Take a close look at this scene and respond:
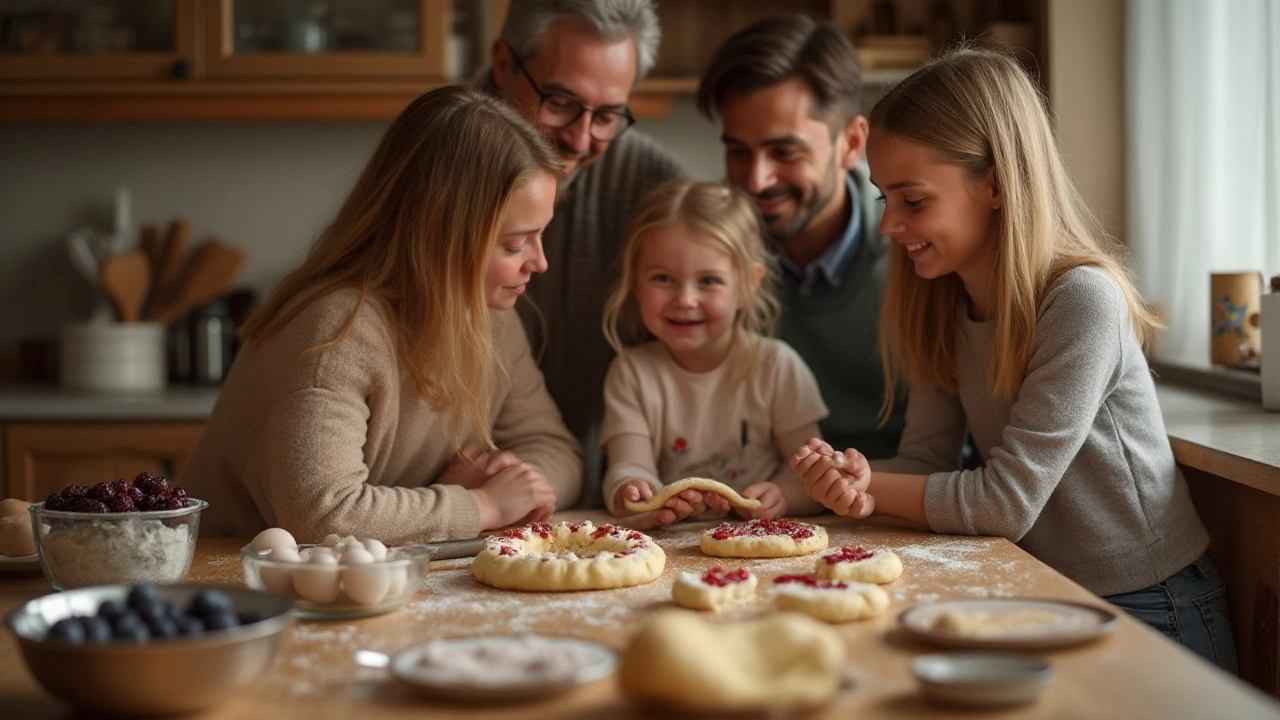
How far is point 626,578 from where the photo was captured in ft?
4.35

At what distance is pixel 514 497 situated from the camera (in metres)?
1.72

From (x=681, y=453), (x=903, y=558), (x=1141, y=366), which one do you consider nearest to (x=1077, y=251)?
(x=1141, y=366)

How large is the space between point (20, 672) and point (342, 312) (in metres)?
0.73

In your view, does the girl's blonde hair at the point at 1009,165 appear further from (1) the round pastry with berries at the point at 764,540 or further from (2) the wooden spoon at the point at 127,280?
(2) the wooden spoon at the point at 127,280

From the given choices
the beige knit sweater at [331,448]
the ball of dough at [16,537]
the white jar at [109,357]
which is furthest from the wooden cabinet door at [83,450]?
the ball of dough at [16,537]

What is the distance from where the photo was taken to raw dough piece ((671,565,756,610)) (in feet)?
3.97

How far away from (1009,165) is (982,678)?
1005 millimetres

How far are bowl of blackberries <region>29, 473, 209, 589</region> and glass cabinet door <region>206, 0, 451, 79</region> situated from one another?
235 centimetres

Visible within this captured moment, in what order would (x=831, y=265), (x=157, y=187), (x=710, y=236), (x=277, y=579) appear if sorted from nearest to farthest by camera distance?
(x=277, y=579) → (x=710, y=236) → (x=831, y=265) → (x=157, y=187)

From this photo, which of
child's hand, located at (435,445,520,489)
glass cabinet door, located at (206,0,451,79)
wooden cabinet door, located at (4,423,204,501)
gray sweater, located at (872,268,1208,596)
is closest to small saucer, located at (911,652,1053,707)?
gray sweater, located at (872,268,1208,596)

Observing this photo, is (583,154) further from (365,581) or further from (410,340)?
(365,581)

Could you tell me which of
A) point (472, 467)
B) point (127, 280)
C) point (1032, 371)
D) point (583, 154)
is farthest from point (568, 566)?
point (127, 280)

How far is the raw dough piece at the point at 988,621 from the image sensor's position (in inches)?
41.7

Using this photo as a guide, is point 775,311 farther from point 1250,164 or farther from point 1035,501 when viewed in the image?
point 1250,164
